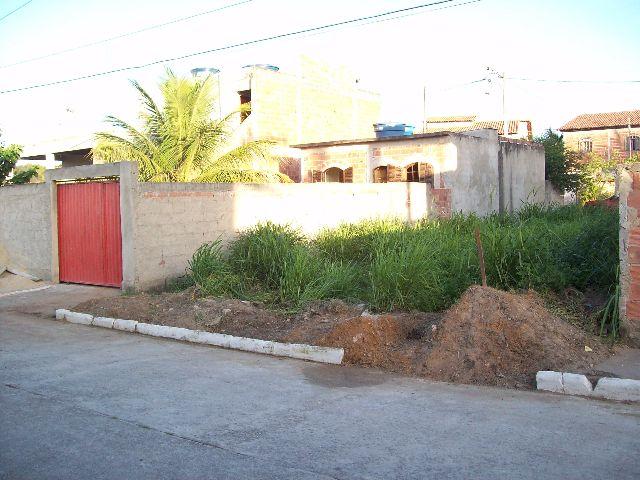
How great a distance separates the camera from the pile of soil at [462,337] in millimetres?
6695

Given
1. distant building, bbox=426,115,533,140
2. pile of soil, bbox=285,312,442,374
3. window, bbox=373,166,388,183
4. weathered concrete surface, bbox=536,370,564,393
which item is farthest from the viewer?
distant building, bbox=426,115,533,140

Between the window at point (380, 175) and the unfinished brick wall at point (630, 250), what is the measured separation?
14795mm

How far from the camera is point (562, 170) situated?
105 feet

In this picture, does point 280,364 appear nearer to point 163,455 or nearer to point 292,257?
point 163,455

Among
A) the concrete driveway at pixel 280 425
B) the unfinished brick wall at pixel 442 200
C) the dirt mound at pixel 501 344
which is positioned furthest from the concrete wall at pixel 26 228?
the unfinished brick wall at pixel 442 200

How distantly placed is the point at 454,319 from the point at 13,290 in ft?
33.4

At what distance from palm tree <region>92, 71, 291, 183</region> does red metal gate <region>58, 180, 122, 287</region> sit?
3096 mm

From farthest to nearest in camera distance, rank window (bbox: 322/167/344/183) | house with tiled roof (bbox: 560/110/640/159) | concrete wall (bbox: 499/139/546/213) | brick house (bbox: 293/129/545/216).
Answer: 1. house with tiled roof (bbox: 560/110/640/159)
2. concrete wall (bbox: 499/139/546/213)
3. window (bbox: 322/167/344/183)
4. brick house (bbox: 293/129/545/216)

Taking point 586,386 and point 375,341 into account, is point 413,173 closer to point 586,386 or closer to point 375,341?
point 375,341

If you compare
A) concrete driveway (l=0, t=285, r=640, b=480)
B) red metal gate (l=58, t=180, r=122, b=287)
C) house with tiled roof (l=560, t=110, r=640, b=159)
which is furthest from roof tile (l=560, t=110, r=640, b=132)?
concrete driveway (l=0, t=285, r=640, b=480)

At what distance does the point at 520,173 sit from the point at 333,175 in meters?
8.56

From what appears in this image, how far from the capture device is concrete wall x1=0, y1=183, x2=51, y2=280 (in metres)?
14.0

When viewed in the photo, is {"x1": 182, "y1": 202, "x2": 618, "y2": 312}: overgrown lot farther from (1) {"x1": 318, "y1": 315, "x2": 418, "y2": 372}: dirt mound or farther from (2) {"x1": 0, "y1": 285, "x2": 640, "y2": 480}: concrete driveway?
(2) {"x1": 0, "y1": 285, "x2": 640, "y2": 480}: concrete driveway

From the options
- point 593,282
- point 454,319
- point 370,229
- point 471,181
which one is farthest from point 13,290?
point 471,181
